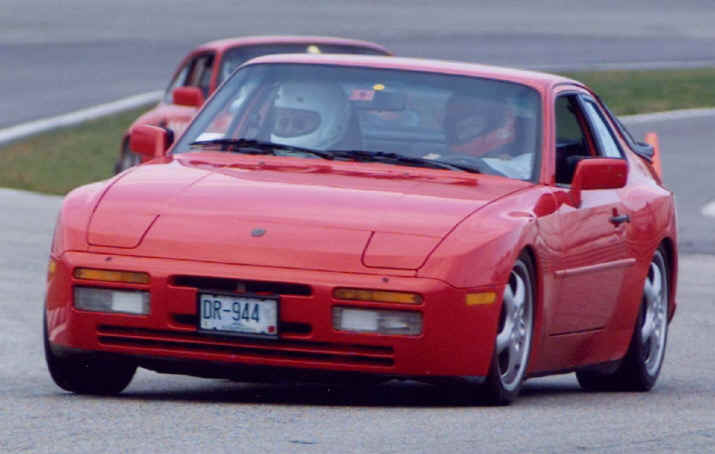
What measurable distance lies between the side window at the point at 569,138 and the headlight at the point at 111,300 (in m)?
2.08

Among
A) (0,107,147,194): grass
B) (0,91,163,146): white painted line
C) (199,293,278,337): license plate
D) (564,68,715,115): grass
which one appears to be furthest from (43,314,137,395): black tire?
(564,68,715,115): grass

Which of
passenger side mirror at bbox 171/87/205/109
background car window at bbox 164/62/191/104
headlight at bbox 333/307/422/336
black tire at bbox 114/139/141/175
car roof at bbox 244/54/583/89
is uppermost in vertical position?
car roof at bbox 244/54/583/89

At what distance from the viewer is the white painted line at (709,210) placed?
58.5ft

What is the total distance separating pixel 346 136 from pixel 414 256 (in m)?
1.28

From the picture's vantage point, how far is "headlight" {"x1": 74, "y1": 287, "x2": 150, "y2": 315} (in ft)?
22.2

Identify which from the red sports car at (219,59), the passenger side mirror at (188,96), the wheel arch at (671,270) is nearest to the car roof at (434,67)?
the wheel arch at (671,270)

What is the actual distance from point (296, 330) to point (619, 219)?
2.08m

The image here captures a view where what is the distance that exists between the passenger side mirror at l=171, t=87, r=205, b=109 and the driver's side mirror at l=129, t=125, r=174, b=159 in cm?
621

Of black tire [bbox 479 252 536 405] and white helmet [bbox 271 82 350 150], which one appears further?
white helmet [bbox 271 82 350 150]

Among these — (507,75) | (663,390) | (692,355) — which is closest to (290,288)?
(507,75)

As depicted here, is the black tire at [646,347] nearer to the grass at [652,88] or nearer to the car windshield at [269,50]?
the car windshield at [269,50]

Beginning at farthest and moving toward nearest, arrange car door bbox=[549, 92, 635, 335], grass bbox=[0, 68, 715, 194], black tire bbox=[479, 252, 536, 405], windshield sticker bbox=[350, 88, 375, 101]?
1. grass bbox=[0, 68, 715, 194]
2. windshield sticker bbox=[350, 88, 375, 101]
3. car door bbox=[549, 92, 635, 335]
4. black tire bbox=[479, 252, 536, 405]

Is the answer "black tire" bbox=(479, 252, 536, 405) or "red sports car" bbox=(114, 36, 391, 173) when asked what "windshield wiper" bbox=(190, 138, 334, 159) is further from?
"red sports car" bbox=(114, 36, 391, 173)

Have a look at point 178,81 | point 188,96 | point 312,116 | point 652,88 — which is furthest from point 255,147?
point 652,88
